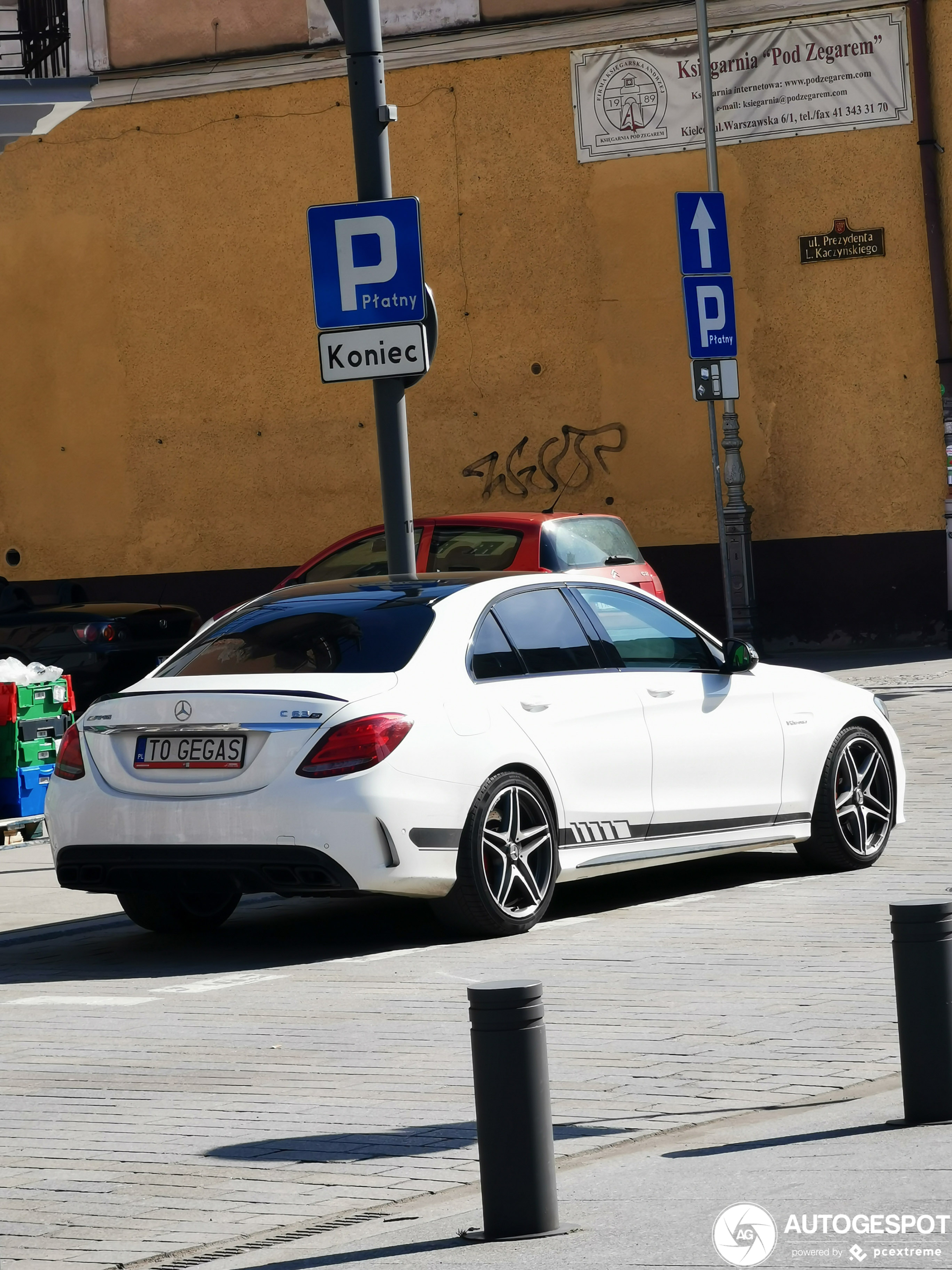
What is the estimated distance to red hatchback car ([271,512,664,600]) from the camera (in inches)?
619

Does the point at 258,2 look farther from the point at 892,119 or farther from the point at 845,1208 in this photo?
the point at 845,1208

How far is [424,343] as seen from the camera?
10.1 m

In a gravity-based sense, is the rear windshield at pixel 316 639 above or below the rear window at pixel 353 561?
below

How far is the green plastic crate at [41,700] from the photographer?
490 inches

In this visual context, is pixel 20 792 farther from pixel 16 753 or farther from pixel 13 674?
pixel 13 674

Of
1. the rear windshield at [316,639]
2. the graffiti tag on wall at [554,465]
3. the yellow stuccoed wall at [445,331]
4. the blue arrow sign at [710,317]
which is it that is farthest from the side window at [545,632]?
the graffiti tag on wall at [554,465]

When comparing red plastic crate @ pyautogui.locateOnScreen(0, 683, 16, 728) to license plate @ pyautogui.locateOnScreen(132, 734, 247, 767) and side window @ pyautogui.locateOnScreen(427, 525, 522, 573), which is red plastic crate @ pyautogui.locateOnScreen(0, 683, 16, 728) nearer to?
side window @ pyautogui.locateOnScreen(427, 525, 522, 573)

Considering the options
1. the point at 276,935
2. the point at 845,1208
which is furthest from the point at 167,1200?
the point at 276,935

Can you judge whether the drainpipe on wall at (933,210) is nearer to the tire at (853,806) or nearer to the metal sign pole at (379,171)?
the tire at (853,806)

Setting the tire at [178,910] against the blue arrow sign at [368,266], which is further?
the blue arrow sign at [368,266]

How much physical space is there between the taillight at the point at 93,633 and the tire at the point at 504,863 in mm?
9287

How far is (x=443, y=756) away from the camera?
812 cm

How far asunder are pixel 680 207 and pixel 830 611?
5.62 meters

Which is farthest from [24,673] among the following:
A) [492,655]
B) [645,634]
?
[492,655]
